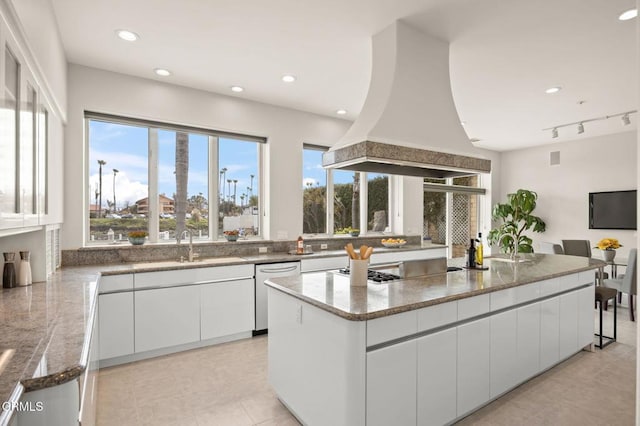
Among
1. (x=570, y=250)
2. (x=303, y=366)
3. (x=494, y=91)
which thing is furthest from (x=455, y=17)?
(x=570, y=250)

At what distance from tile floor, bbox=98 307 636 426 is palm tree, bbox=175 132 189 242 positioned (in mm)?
1555

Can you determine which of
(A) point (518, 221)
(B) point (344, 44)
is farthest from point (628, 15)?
(A) point (518, 221)

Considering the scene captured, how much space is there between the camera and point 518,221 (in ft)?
23.5

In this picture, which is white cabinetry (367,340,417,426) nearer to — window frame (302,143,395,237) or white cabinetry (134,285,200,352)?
white cabinetry (134,285,200,352)

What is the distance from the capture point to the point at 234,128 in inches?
171

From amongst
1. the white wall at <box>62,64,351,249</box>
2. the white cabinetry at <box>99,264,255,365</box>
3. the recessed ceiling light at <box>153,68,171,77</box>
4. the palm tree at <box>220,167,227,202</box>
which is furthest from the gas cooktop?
the recessed ceiling light at <box>153,68,171,77</box>

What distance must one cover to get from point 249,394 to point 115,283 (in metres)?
1.56

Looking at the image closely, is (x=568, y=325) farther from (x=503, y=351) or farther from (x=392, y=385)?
(x=392, y=385)

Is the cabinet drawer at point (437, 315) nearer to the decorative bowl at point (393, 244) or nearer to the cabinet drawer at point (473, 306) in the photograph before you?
the cabinet drawer at point (473, 306)

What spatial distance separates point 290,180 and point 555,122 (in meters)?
4.27

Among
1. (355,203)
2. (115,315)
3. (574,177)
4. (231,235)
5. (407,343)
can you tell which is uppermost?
(574,177)

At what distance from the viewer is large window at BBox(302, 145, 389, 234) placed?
5137 millimetres

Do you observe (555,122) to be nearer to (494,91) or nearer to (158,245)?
(494,91)

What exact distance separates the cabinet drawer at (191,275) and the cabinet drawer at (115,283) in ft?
0.20
